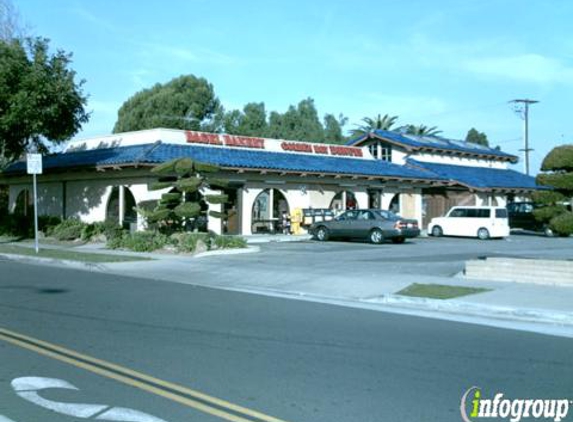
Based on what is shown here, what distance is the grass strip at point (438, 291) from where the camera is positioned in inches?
526

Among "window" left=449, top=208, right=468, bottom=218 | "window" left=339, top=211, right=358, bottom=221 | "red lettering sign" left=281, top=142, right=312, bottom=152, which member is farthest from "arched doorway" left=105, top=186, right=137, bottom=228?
"window" left=449, top=208, right=468, bottom=218

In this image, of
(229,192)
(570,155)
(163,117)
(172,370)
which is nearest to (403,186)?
(229,192)

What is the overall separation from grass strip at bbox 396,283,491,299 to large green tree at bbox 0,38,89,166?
51.9 ft

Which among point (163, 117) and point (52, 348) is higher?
point (163, 117)

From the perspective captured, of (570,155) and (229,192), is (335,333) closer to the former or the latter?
(570,155)

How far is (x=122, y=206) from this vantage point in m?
29.3

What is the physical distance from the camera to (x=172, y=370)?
25.0 feet

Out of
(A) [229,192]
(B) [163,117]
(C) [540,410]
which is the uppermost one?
(B) [163,117]

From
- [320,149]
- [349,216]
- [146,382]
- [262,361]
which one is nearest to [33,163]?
[349,216]

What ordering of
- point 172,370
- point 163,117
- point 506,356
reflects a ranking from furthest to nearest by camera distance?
point 163,117 < point 506,356 < point 172,370

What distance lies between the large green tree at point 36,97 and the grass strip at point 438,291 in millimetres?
15834

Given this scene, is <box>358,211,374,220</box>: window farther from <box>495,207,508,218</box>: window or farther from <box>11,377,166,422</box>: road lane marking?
<box>11,377,166,422</box>: road lane marking

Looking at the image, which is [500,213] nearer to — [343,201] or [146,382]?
[343,201]

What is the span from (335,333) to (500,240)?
25.3m
